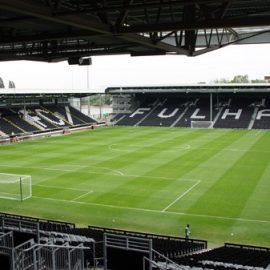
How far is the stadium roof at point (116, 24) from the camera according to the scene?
10312 mm

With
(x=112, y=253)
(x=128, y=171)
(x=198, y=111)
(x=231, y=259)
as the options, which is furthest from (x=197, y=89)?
(x=112, y=253)

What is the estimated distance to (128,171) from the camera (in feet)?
107

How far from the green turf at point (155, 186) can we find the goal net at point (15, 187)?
441mm

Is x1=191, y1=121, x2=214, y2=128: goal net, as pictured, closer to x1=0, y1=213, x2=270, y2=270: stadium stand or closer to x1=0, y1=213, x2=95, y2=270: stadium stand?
x1=0, y1=213, x2=270, y2=270: stadium stand

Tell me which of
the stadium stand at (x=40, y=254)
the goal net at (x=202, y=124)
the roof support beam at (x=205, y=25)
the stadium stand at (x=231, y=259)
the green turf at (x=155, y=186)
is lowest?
the green turf at (x=155, y=186)

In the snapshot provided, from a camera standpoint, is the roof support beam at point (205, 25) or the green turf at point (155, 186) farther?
the green turf at point (155, 186)

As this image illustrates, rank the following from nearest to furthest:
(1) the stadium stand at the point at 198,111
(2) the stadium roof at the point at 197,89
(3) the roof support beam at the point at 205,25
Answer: (3) the roof support beam at the point at 205,25, (1) the stadium stand at the point at 198,111, (2) the stadium roof at the point at 197,89

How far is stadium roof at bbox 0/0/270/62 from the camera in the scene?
1031 cm

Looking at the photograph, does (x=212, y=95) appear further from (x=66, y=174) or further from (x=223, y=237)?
(x=223, y=237)

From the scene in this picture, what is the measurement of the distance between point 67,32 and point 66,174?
1952 centimetres

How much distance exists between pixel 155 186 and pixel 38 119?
41825 mm

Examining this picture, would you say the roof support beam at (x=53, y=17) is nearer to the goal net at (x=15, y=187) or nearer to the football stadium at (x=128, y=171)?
the football stadium at (x=128, y=171)

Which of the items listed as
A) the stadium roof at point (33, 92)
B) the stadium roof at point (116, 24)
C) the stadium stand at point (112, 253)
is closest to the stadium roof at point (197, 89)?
the stadium roof at point (33, 92)

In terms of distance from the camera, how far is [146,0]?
36.9 ft
